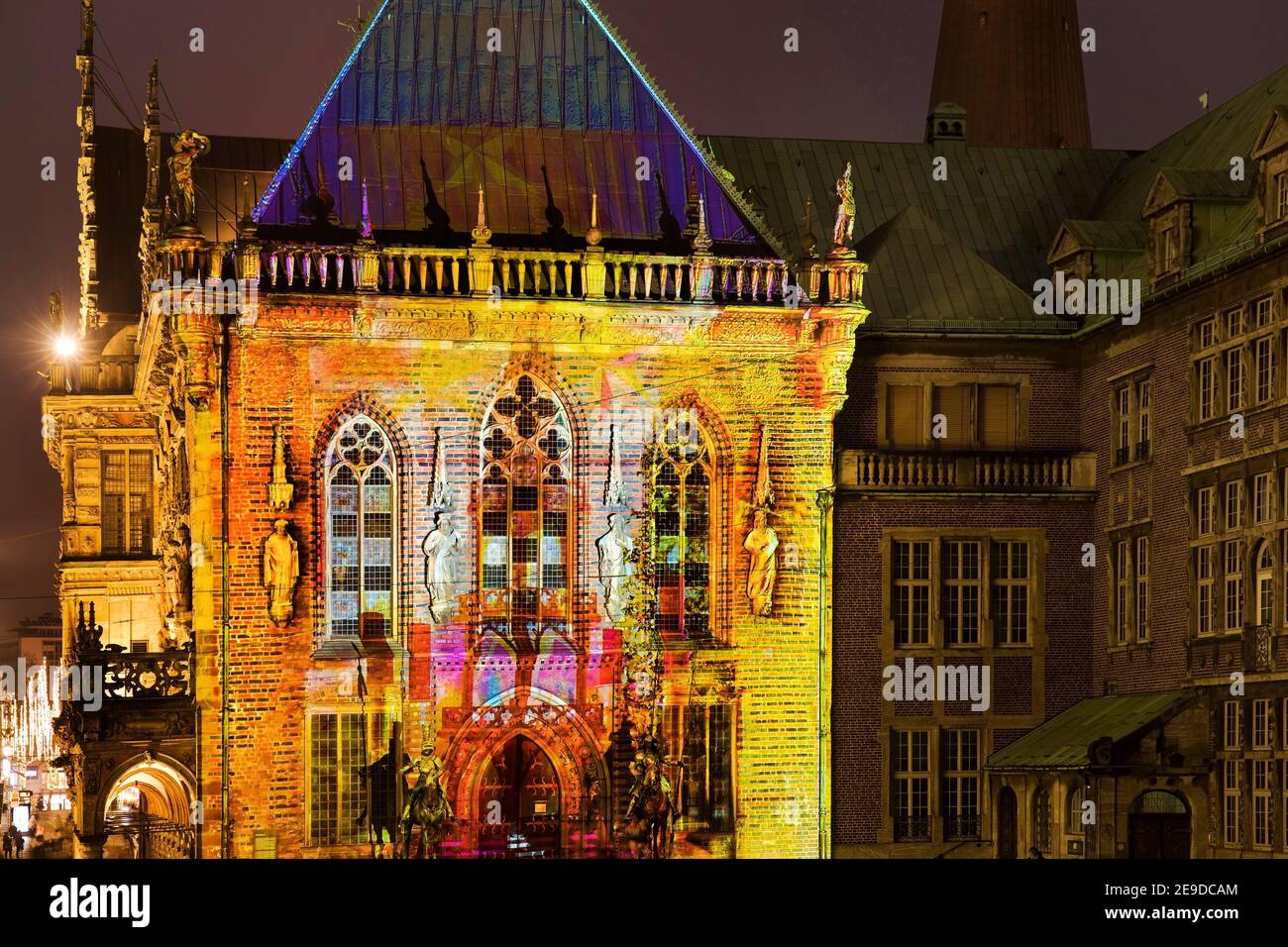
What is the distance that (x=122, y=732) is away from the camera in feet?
155

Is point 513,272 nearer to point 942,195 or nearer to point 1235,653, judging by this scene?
point 942,195

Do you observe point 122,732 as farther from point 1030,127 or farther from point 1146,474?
point 1030,127

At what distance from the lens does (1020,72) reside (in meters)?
75.7

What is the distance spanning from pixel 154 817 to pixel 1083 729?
74.4 feet

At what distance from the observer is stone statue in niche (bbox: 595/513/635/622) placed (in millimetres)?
48031

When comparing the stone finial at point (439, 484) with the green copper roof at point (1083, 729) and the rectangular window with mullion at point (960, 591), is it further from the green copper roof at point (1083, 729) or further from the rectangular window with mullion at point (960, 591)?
the green copper roof at point (1083, 729)

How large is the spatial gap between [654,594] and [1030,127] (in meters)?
31.3

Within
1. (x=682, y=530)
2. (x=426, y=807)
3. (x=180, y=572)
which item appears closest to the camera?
(x=426, y=807)

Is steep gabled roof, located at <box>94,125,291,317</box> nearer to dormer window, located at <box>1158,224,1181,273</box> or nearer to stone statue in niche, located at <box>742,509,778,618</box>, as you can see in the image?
stone statue in niche, located at <box>742,509,778,618</box>

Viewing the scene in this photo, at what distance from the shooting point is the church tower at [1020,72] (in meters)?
75.0

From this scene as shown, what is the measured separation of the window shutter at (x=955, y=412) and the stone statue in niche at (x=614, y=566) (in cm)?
745

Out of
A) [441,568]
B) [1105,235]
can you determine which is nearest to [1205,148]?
[1105,235]

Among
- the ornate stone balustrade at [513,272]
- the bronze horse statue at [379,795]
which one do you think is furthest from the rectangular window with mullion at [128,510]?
the bronze horse statue at [379,795]
